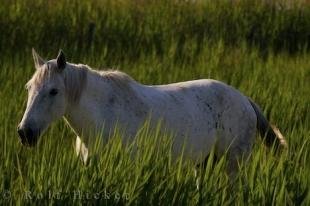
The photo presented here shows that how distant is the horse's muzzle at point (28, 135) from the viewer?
12.9 ft

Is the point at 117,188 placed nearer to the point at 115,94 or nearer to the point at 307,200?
the point at 307,200

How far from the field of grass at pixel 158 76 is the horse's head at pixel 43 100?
5.3 inches

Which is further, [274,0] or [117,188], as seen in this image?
[274,0]

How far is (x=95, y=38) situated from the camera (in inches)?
378

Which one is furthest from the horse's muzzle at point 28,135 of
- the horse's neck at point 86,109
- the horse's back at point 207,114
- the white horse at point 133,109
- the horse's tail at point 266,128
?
the horse's tail at point 266,128

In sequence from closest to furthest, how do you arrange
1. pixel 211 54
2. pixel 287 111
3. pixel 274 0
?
pixel 287 111
pixel 211 54
pixel 274 0

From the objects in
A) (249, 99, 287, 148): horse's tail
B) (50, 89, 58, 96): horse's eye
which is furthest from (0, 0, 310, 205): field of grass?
(50, 89, 58, 96): horse's eye

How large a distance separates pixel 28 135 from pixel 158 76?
3.14 meters

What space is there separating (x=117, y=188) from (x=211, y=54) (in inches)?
203

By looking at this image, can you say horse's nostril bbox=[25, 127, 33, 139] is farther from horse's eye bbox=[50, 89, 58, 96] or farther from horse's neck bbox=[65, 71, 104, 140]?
horse's neck bbox=[65, 71, 104, 140]

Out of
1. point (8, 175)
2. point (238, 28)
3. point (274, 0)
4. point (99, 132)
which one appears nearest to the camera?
point (8, 175)

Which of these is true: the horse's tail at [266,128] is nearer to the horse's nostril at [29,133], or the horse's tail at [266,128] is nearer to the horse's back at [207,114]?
the horse's back at [207,114]

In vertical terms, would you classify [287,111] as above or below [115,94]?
below

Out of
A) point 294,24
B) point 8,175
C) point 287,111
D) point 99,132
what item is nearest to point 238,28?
point 294,24
